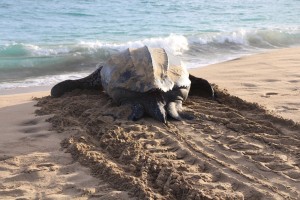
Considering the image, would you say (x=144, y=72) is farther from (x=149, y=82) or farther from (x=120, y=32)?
(x=120, y=32)

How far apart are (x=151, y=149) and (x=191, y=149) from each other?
1.14ft

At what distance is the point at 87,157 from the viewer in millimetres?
4168

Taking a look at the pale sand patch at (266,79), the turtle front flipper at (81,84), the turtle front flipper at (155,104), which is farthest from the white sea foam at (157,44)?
the turtle front flipper at (155,104)

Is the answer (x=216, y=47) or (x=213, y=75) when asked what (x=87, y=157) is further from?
(x=216, y=47)

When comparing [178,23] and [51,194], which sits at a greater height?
[178,23]

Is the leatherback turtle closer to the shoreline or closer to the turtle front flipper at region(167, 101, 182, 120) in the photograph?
the turtle front flipper at region(167, 101, 182, 120)

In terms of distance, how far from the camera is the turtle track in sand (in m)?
3.56

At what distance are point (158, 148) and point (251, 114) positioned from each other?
1.40 meters

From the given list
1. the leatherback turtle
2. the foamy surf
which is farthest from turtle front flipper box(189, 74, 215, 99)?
the foamy surf

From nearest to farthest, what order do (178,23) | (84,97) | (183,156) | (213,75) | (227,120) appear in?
(183,156) → (227,120) → (84,97) → (213,75) → (178,23)

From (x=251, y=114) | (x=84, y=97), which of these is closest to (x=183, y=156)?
(x=251, y=114)

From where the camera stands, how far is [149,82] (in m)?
5.23

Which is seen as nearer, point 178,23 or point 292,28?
point 292,28

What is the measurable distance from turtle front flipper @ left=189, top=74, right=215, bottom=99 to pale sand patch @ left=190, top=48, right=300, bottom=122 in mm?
390
